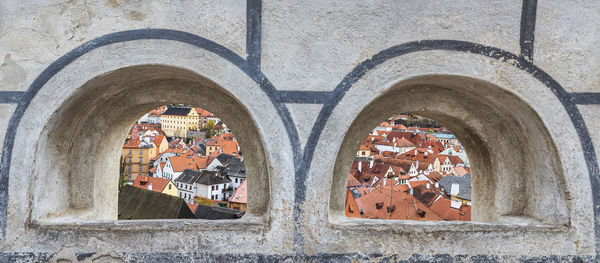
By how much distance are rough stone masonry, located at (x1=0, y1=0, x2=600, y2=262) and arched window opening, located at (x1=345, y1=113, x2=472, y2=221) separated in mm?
1132

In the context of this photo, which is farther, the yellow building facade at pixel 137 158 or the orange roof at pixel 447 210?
the yellow building facade at pixel 137 158

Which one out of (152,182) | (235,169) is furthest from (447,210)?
(235,169)

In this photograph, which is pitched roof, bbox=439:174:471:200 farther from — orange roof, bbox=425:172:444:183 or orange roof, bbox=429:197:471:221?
orange roof, bbox=425:172:444:183

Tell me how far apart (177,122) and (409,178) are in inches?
2049

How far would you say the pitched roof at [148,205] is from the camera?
523 inches

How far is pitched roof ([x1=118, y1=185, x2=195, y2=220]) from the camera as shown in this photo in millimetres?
13297

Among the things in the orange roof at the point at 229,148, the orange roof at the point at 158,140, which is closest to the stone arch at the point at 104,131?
the orange roof at the point at 229,148

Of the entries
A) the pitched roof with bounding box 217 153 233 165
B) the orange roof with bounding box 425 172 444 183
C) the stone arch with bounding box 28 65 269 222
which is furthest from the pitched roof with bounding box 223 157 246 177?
the stone arch with bounding box 28 65 269 222

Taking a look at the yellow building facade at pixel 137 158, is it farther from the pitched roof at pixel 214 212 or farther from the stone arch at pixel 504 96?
the stone arch at pixel 504 96

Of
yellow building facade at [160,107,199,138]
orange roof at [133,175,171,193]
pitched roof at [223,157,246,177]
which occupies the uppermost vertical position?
yellow building facade at [160,107,199,138]

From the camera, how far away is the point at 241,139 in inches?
175

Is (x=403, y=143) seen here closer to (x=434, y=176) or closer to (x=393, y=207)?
(x=434, y=176)

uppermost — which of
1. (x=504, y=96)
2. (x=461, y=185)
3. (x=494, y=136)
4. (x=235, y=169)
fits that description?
(x=235, y=169)

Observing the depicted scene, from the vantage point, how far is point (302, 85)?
3.69 metres
